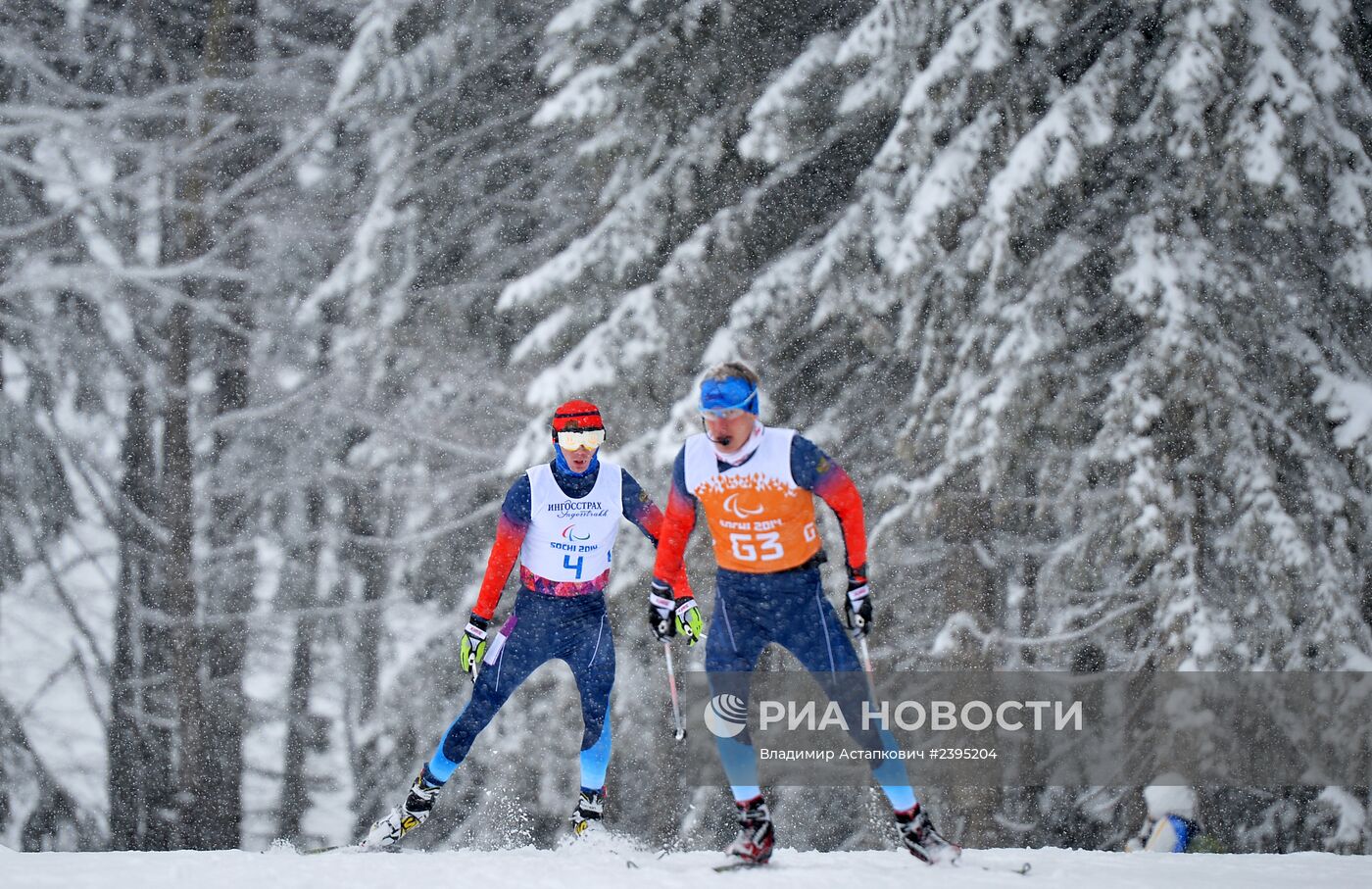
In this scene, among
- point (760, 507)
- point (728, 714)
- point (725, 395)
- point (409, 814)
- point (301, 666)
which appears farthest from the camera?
point (301, 666)

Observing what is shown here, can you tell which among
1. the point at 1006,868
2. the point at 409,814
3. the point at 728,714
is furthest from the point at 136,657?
the point at 1006,868

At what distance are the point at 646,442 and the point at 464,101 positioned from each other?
20.4ft

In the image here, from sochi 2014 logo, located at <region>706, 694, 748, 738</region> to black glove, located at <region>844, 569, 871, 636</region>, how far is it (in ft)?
2.19

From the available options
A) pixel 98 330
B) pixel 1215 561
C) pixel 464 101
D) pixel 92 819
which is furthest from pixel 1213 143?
pixel 92 819

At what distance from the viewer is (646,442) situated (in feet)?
37.1

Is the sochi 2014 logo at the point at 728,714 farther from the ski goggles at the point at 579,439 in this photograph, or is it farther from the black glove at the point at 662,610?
the ski goggles at the point at 579,439

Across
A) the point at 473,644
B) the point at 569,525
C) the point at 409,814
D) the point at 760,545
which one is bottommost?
the point at 409,814

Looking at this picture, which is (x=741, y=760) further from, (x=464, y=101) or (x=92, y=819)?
(x=92, y=819)

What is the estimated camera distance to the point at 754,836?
6008 millimetres

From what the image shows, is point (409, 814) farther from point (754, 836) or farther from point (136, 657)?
point (136, 657)

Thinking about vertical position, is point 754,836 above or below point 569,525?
below

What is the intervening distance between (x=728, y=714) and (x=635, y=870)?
0.82 metres

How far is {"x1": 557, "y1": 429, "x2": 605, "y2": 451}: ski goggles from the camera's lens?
6.28 m

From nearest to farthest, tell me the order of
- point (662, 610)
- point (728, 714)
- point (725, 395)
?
1. point (725, 395)
2. point (728, 714)
3. point (662, 610)
